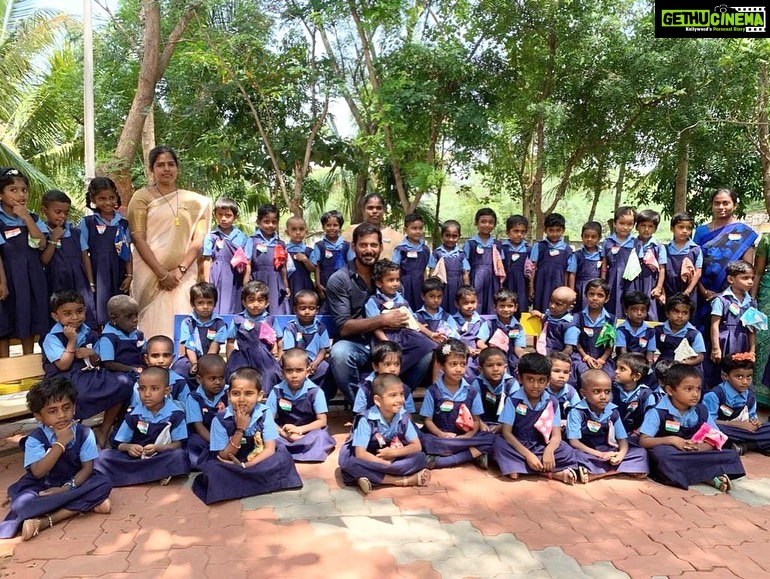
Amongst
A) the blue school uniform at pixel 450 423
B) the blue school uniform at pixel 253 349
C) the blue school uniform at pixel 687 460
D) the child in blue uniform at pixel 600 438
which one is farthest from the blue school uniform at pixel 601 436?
the blue school uniform at pixel 253 349

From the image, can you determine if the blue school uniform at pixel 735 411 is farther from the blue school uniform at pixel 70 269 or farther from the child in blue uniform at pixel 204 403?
the blue school uniform at pixel 70 269

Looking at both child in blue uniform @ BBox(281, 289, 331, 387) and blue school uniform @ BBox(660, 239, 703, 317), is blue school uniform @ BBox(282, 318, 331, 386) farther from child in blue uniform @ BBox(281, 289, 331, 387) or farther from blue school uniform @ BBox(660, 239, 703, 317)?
blue school uniform @ BBox(660, 239, 703, 317)

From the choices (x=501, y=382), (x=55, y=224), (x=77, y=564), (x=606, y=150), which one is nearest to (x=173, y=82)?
(x=55, y=224)

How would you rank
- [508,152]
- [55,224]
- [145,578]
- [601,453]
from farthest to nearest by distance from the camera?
1. [508,152]
2. [55,224]
3. [601,453]
4. [145,578]

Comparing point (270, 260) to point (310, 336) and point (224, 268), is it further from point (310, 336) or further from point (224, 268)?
point (310, 336)

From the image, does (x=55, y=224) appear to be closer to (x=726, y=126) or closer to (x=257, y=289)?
(x=257, y=289)

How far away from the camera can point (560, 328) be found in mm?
5008

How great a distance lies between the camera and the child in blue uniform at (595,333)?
16.0ft

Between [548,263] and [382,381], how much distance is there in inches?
102

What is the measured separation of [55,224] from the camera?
4477mm

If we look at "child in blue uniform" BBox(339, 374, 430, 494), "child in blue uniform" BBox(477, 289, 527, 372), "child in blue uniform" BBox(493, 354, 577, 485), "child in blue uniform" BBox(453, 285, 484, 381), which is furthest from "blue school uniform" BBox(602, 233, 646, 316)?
"child in blue uniform" BBox(339, 374, 430, 494)

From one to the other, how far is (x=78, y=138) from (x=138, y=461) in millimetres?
10186

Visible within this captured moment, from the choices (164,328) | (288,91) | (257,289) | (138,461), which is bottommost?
(138,461)

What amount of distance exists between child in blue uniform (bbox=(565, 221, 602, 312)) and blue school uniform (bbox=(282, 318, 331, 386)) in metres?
2.47
